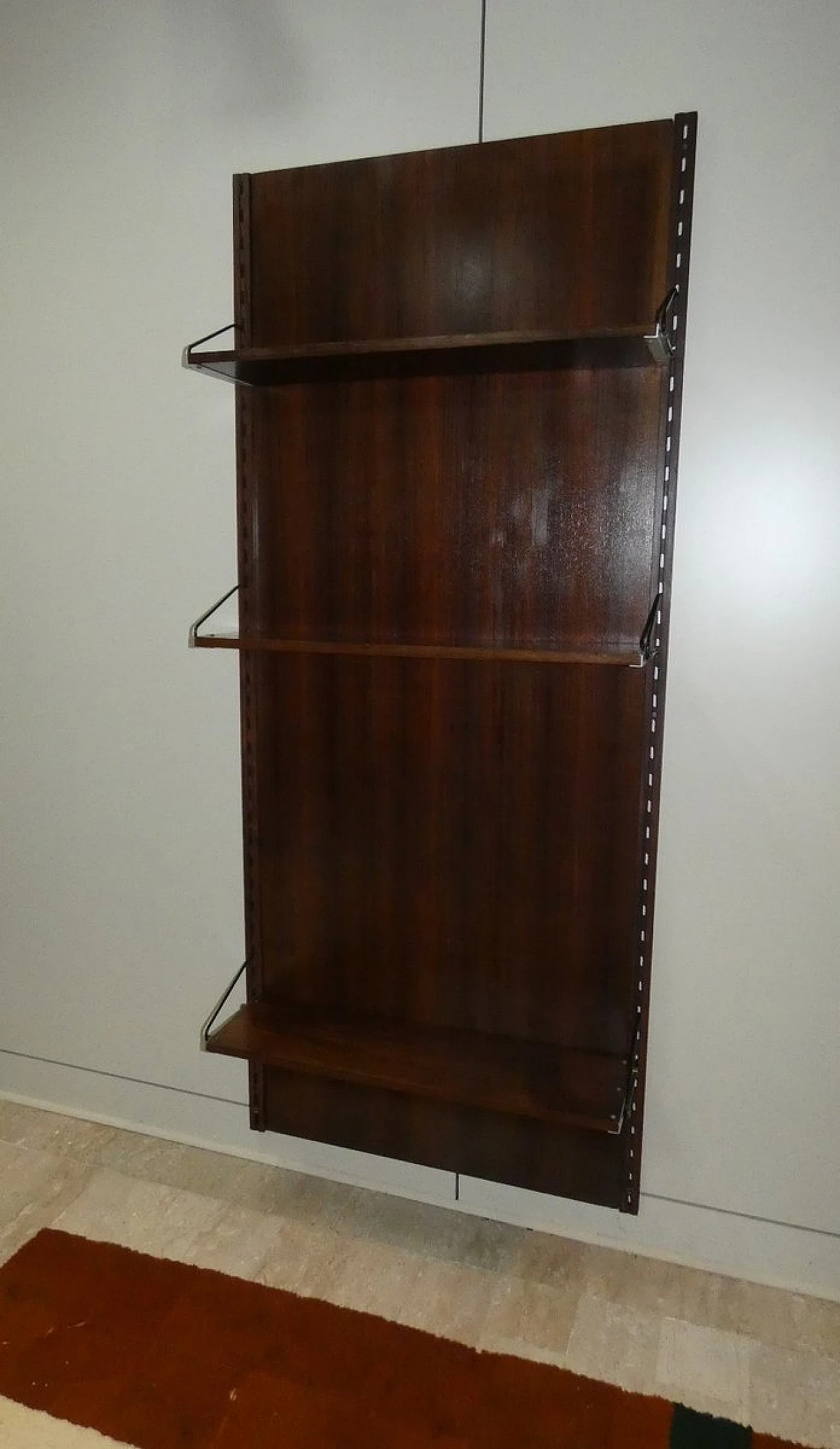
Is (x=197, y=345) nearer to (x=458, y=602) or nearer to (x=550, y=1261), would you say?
(x=458, y=602)

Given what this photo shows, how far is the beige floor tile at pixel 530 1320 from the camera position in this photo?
167 centimetres

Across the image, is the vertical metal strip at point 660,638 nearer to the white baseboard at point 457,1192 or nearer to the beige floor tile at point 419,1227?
the white baseboard at point 457,1192

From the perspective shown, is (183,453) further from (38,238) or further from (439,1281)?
(439,1281)

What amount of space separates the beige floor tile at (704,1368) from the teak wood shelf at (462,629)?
0.23 meters

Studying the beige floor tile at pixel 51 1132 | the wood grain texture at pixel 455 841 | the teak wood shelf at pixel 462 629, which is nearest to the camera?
the teak wood shelf at pixel 462 629

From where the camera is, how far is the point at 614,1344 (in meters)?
1.68

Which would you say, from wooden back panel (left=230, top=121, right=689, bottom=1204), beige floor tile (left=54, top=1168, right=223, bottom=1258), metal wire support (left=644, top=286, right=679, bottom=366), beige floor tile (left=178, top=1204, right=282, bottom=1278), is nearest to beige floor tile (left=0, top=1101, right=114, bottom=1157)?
beige floor tile (left=54, top=1168, right=223, bottom=1258)

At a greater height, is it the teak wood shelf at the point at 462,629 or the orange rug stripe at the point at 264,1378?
the teak wood shelf at the point at 462,629

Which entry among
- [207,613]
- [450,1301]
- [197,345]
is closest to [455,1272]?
[450,1301]

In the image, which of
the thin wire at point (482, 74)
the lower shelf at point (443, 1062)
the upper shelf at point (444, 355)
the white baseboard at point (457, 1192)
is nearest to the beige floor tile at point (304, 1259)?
the white baseboard at point (457, 1192)

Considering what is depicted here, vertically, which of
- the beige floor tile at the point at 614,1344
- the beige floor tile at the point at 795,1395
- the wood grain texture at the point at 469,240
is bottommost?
the beige floor tile at the point at 614,1344

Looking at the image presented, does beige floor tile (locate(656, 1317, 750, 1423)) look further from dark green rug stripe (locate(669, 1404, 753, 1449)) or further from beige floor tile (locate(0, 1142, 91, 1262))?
beige floor tile (locate(0, 1142, 91, 1262))

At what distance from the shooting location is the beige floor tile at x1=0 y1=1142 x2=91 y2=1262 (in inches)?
77.5

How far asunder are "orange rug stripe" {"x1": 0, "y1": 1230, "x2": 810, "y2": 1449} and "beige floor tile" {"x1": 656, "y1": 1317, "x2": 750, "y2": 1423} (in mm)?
63
